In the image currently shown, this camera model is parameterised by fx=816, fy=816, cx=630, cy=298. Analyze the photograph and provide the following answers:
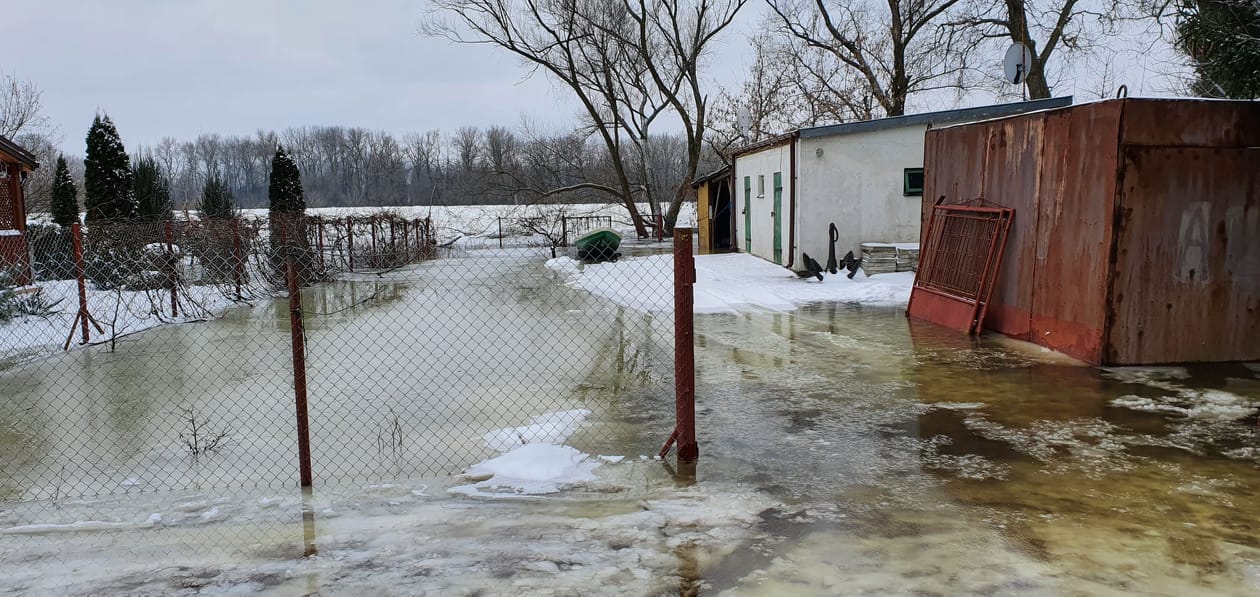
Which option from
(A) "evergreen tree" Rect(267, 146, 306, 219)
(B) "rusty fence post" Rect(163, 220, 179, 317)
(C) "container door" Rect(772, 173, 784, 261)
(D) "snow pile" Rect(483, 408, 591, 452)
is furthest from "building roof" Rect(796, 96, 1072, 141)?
(A) "evergreen tree" Rect(267, 146, 306, 219)

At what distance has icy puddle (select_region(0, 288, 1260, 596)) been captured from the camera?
136 inches

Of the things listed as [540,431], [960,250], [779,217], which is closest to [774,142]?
[779,217]

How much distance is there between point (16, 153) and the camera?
16891mm

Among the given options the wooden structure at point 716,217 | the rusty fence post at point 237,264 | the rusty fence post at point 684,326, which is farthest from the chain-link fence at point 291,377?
the wooden structure at point 716,217

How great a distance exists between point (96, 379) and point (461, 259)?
60.3 ft

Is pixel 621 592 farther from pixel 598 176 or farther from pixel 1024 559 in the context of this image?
pixel 598 176

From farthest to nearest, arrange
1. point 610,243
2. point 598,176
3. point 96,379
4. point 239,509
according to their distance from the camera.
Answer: point 598,176 → point 610,243 → point 96,379 → point 239,509

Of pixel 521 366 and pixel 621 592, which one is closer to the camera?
pixel 621 592

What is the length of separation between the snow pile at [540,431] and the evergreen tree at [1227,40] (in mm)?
6269

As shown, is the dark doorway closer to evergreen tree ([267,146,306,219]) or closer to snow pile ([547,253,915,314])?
snow pile ([547,253,915,314])

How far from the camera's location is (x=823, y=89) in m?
29.8

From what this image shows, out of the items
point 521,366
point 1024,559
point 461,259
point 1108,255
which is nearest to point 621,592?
point 1024,559

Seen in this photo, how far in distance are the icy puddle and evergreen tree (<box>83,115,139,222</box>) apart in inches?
724

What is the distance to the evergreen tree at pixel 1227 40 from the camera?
22.5 feet
